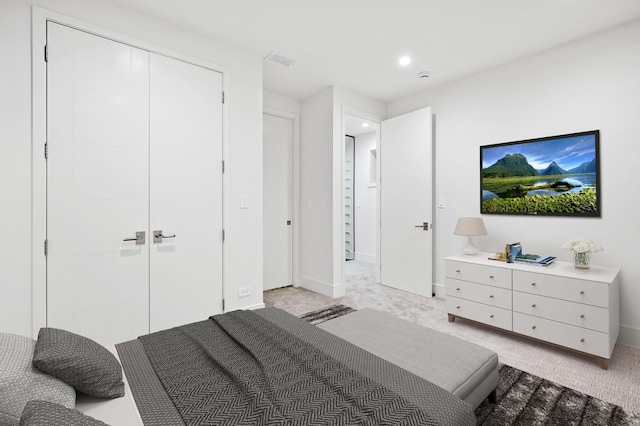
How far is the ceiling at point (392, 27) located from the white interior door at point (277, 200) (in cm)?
92

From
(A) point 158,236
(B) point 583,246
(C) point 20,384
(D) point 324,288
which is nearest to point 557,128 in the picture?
(B) point 583,246

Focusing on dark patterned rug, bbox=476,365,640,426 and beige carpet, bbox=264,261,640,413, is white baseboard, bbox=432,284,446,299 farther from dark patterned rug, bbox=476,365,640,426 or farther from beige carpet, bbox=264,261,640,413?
dark patterned rug, bbox=476,365,640,426

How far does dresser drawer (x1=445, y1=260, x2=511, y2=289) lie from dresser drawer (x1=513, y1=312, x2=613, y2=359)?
11.5 inches

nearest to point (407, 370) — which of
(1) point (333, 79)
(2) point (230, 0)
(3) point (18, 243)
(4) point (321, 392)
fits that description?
(4) point (321, 392)

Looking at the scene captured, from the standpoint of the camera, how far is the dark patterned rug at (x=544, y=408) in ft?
5.41

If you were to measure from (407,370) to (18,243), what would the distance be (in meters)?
2.49

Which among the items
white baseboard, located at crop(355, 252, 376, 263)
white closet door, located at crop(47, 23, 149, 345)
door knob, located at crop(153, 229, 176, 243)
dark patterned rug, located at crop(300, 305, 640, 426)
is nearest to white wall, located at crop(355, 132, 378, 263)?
white baseboard, located at crop(355, 252, 376, 263)

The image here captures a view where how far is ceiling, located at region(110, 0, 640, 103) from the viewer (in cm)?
237

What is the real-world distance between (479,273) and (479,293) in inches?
7.3

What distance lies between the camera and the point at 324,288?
402cm

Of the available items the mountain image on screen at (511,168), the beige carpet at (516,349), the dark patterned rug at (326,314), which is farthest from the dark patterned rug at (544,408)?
the mountain image on screen at (511,168)

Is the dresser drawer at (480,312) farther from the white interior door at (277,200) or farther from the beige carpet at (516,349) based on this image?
the white interior door at (277,200)

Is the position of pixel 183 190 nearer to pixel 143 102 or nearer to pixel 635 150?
pixel 143 102

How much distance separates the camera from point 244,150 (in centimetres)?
303
